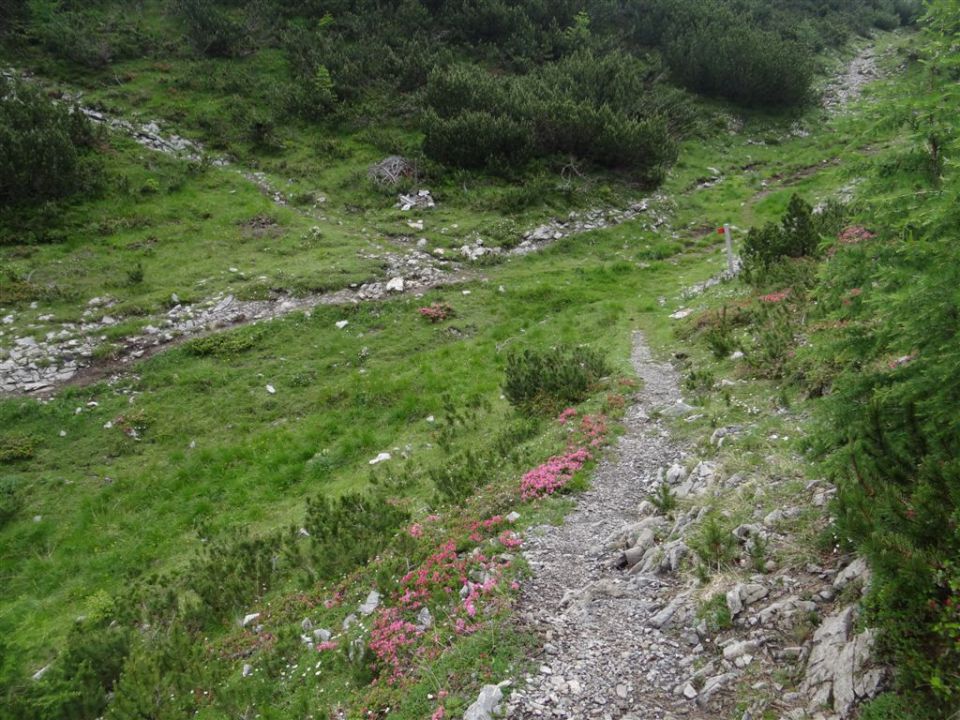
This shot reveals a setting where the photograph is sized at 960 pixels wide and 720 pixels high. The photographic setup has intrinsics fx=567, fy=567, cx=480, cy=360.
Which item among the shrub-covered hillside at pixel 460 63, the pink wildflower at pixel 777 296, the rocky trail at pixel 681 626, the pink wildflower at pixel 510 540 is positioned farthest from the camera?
the shrub-covered hillside at pixel 460 63

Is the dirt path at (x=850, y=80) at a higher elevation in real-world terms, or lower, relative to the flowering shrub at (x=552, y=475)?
higher

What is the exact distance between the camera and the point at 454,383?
17.2 meters

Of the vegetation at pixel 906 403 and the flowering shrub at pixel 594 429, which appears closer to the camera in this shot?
the vegetation at pixel 906 403

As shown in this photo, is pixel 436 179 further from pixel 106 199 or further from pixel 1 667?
pixel 1 667

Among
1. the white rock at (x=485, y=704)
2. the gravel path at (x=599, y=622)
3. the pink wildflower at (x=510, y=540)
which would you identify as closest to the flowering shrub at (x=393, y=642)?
the white rock at (x=485, y=704)

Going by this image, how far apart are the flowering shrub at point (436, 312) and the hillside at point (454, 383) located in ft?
0.38

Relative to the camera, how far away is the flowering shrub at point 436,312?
21.2 metres

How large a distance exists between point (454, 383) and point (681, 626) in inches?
463

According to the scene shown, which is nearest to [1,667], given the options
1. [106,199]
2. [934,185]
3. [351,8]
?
[934,185]

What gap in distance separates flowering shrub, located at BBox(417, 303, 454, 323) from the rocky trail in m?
13.4

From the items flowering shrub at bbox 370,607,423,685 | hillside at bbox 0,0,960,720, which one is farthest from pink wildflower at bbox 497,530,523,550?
flowering shrub at bbox 370,607,423,685

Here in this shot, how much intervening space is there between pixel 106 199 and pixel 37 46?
18.1m

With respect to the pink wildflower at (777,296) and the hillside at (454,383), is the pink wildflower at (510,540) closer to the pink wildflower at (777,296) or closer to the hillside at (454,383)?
the hillside at (454,383)

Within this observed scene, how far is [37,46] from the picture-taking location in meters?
34.3
